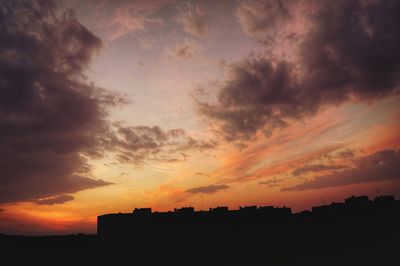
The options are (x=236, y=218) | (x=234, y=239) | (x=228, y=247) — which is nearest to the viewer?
(x=228, y=247)

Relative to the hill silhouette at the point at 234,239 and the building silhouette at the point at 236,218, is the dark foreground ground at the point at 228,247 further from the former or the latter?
the building silhouette at the point at 236,218

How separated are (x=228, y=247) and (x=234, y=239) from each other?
0.79 meters

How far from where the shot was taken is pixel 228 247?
2702cm

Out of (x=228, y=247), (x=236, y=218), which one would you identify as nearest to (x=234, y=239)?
(x=228, y=247)

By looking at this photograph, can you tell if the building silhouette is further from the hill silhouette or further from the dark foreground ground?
the dark foreground ground

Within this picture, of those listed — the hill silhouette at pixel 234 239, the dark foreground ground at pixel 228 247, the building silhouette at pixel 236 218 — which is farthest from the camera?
the building silhouette at pixel 236 218

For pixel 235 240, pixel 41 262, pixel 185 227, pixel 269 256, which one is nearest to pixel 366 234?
pixel 269 256

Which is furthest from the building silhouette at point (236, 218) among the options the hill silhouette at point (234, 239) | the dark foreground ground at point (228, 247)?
the dark foreground ground at point (228, 247)

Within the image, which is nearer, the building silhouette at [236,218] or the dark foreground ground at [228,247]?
the dark foreground ground at [228,247]

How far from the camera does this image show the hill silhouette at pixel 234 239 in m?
25.5

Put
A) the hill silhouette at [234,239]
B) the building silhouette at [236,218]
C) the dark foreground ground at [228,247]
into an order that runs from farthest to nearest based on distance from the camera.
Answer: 1. the building silhouette at [236,218]
2. the hill silhouette at [234,239]
3. the dark foreground ground at [228,247]

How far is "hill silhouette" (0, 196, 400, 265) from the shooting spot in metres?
25.5

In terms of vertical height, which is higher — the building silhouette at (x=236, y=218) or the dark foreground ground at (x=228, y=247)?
the building silhouette at (x=236, y=218)

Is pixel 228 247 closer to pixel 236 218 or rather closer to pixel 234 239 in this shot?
pixel 234 239
